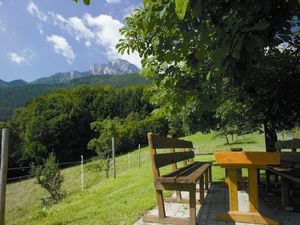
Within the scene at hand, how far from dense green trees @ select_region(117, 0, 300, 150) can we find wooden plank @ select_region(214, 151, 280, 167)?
3.31 ft

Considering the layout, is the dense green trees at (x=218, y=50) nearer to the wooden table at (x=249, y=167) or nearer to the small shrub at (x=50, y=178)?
the wooden table at (x=249, y=167)

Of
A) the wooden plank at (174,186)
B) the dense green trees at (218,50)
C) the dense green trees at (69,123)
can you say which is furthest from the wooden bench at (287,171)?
the dense green trees at (69,123)

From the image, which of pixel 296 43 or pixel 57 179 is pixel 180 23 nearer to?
pixel 296 43

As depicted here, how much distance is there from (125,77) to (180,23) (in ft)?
649

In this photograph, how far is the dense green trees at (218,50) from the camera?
2906mm

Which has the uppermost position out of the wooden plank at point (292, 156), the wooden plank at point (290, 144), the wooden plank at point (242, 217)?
the wooden plank at point (290, 144)

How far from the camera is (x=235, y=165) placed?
15.8 ft

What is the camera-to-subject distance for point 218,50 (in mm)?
3146

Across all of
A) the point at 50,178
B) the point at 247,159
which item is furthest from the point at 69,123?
the point at 247,159

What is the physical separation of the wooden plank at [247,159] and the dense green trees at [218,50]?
1008mm

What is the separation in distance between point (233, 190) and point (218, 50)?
8.36ft

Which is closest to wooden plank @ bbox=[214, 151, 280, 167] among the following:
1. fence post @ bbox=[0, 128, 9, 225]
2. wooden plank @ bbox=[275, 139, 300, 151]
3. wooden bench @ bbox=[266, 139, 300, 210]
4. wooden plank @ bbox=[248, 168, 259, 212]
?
wooden plank @ bbox=[248, 168, 259, 212]

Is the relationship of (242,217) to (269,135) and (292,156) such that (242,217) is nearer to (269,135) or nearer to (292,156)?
(292,156)

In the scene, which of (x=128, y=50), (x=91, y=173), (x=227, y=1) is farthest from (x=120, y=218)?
(x=91, y=173)
